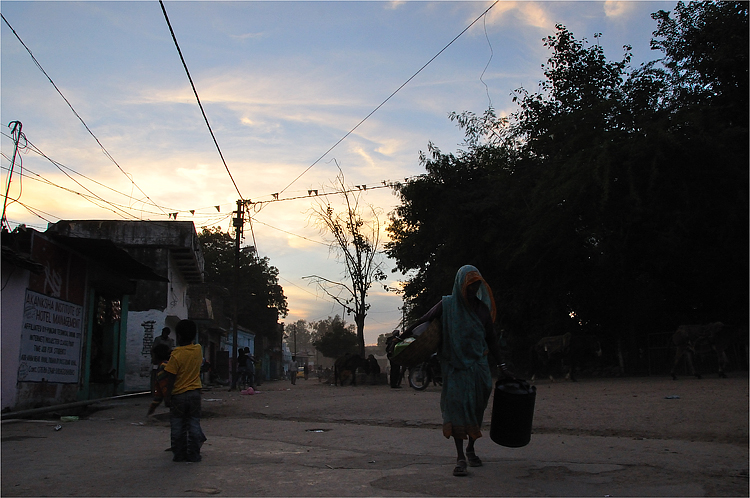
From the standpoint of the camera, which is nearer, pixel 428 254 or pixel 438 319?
pixel 438 319

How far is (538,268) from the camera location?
2080 cm

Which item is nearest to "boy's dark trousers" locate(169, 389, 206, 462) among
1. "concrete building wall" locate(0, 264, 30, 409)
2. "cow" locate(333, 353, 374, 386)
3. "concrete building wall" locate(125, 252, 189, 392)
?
"concrete building wall" locate(0, 264, 30, 409)

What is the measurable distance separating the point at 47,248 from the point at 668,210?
47.3ft

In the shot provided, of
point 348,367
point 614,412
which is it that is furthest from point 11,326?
point 348,367

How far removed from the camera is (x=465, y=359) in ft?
16.9

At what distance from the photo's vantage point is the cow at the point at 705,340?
14.6 metres

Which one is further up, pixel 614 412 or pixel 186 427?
pixel 186 427

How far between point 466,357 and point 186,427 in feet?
8.69

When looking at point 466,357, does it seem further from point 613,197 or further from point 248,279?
point 248,279

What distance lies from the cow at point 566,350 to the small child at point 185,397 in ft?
43.7

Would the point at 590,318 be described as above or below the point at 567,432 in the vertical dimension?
above

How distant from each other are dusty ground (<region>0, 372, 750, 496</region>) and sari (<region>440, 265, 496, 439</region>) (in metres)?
0.40

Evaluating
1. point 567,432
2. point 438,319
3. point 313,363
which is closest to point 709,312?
point 567,432

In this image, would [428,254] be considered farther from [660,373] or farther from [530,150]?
[660,373]
